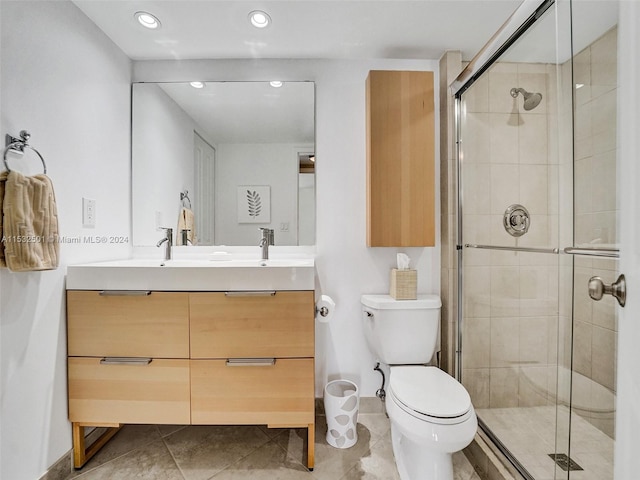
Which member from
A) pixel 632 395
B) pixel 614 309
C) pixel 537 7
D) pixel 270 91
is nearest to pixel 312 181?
pixel 270 91

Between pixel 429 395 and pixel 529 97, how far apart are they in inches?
53.3

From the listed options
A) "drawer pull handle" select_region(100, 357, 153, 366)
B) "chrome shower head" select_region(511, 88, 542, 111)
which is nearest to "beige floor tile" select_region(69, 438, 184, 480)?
A: "drawer pull handle" select_region(100, 357, 153, 366)

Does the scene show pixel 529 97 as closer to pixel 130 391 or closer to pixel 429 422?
pixel 429 422

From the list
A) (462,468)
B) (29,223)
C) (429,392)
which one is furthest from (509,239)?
(29,223)

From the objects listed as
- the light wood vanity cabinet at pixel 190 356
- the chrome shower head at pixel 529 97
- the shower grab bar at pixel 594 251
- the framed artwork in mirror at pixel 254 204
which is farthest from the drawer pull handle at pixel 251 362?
the chrome shower head at pixel 529 97

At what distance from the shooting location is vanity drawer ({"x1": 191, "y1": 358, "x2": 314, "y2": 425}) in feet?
4.40

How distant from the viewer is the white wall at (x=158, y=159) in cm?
187

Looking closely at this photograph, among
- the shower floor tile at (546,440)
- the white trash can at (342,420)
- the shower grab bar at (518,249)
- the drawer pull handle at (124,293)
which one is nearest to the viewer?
the shower floor tile at (546,440)

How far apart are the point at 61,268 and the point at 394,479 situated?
Result: 170 cm

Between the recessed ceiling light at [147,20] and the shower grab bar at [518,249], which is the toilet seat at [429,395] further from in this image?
the recessed ceiling light at [147,20]

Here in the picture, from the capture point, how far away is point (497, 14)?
1.51 m

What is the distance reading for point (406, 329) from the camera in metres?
1.61

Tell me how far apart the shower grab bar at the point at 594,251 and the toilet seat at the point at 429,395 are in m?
0.65

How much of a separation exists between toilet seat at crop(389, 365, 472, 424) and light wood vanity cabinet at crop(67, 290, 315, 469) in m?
0.39
